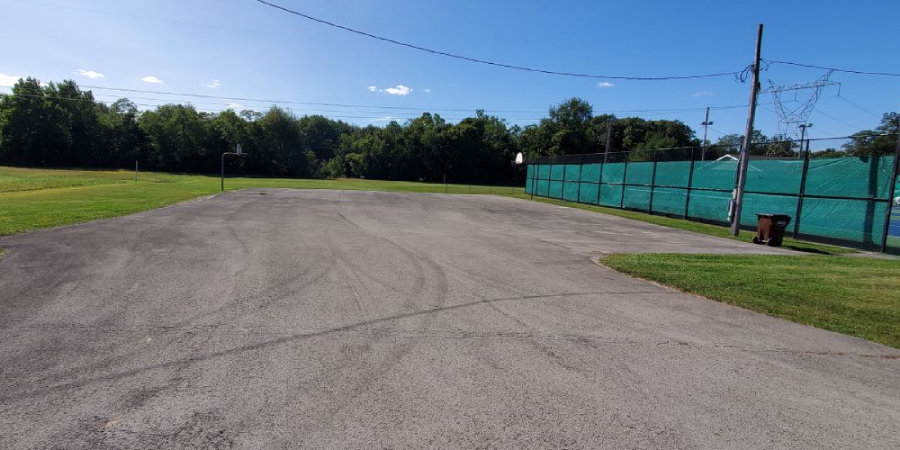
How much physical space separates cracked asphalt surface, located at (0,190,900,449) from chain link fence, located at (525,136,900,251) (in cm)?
1229

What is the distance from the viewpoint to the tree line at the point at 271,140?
69438 millimetres

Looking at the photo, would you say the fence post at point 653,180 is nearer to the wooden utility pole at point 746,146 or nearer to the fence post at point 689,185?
the fence post at point 689,185

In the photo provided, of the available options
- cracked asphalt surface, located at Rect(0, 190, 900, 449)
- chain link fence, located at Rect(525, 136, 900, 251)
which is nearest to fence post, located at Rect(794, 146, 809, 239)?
chain link fence, located at Rect(525, 136, 900, 251)

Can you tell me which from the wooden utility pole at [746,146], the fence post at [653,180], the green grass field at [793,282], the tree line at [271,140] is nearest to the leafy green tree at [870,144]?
the wooden utility pole at [746,146]

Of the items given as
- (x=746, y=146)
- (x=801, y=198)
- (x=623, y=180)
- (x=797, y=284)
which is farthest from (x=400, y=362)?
(x=623, y=180)

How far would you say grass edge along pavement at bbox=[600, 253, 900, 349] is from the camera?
5.90 meters

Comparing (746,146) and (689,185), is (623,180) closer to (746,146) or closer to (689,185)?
(689,185)

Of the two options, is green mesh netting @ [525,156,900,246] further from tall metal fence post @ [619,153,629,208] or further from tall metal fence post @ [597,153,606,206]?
tall metal fence post @ [597,153,606,206]

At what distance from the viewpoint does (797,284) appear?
7.69 m

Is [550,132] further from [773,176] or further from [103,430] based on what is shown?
[103,430]

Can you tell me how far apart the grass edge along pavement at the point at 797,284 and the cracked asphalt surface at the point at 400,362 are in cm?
51

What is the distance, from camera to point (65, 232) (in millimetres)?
10156

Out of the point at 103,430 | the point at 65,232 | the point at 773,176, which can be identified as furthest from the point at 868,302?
the point at 65,232

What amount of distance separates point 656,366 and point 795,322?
3.04 m
